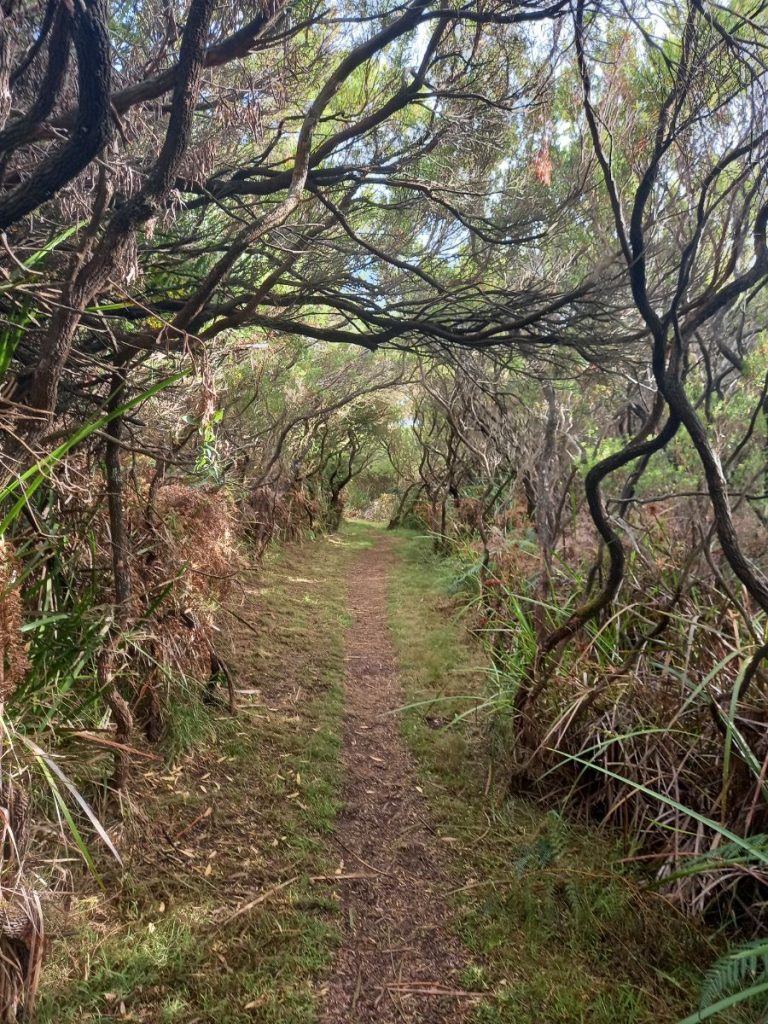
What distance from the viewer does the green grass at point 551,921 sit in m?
2.03

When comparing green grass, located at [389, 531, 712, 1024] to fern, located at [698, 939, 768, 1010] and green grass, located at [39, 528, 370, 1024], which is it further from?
green grass, located at [39, 528, 370, 1024]

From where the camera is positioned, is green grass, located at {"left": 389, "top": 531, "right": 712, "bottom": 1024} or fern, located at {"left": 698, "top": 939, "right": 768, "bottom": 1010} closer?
fern, located at {"left": 698, "top": 939, "right": 768, "bottom": 1010}

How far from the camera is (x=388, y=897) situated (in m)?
2.64

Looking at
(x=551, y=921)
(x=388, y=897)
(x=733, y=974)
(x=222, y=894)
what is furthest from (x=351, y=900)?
(x=733, y=974)

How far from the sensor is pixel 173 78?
90.4 inches

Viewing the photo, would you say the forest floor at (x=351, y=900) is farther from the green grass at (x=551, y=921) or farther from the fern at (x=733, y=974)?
the fern at (x=733, y=974)

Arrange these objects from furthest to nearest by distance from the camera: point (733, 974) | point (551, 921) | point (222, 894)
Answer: point (222, 894) → point (551, 921) → point (733, 974)

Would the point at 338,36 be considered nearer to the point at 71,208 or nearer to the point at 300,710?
the point at 71,208

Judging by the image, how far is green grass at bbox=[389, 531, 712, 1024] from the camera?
2.03 m

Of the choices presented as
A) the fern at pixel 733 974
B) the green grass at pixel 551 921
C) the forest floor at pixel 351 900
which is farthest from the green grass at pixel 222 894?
the fern at pixel 733 974

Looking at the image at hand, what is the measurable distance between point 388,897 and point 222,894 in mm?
728

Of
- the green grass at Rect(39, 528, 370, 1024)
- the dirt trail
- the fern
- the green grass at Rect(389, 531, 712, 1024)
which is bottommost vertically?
the green grass at Rect(39, 528, 370, 1024)

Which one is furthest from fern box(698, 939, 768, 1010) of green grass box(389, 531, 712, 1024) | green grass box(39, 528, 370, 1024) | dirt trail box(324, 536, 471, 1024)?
green grass box(39, 528, 370, 1024)

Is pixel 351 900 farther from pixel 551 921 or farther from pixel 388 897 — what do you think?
pixel 551 921
